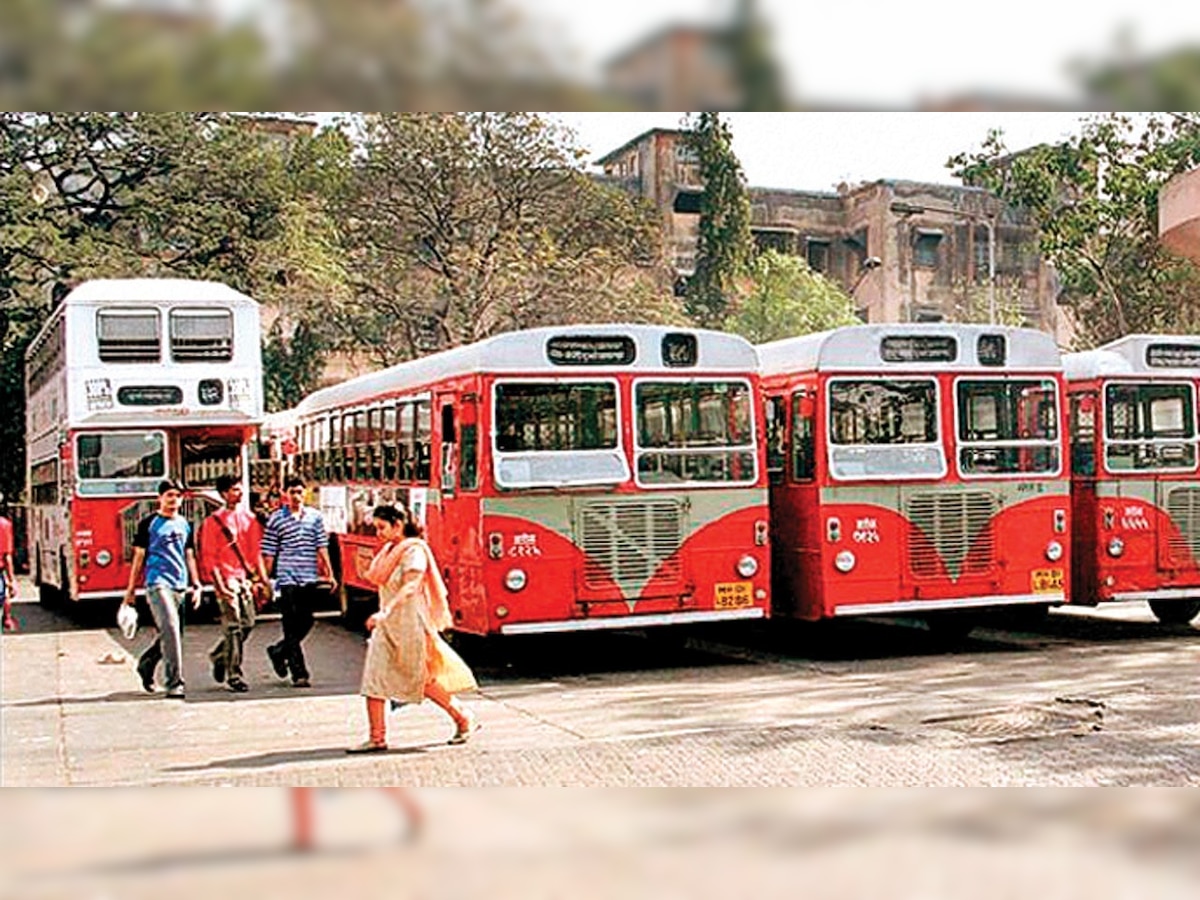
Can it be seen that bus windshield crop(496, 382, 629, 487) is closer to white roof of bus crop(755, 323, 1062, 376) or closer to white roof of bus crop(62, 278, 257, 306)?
white roof of bus crop(755, 323, 1062, 376)

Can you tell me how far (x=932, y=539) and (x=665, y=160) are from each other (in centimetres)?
2888

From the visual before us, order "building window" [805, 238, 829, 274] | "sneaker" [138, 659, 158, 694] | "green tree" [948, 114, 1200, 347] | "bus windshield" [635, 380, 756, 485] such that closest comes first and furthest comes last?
"sneaker" [138, 659, 158, 694] < "bus windshield" [635, 380, 756, 485] < "green tree" [948, 114, 1200, 347] < "building window" [805, 238, 829, 274]

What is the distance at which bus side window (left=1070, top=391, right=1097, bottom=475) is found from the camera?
1526cm

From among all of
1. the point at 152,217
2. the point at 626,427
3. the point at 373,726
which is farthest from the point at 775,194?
the point at 373,726

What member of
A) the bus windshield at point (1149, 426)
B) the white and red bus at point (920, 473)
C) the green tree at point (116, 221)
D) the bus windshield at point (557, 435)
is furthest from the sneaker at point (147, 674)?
the bus windshield at point (1149, 426)

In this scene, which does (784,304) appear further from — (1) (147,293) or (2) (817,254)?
(1) (147,293)

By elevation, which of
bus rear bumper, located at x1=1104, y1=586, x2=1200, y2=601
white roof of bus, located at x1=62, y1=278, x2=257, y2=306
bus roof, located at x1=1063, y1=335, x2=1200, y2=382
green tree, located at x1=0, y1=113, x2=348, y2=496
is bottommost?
bus rear bumper, located at x1=1104, y1=586, x2=1200, y2=601

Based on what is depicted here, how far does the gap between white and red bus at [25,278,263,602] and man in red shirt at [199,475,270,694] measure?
5.61 m

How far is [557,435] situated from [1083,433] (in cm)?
539

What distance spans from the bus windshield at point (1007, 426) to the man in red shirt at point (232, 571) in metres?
6.07

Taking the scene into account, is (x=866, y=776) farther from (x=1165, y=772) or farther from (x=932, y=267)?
(x=932, y=267)

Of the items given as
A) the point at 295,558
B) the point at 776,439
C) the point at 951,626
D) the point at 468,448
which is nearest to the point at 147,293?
the point at 468,448

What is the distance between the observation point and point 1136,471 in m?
15.1

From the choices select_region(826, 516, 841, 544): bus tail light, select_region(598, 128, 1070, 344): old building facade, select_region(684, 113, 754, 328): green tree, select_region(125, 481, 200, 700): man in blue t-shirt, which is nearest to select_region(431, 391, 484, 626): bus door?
select_region(125, 481, 200, 700): man in blue t-shirt
